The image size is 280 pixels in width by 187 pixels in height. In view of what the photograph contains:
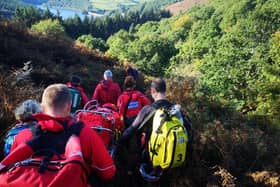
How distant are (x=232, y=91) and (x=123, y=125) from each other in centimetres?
1347

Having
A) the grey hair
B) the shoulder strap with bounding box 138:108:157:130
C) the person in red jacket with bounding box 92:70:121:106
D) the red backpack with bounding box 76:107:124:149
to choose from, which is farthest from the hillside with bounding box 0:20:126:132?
the shoulder strap with bounding box 138:108:157:130

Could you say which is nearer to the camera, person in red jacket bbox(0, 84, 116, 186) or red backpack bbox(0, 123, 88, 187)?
red backpack bbox(0, 123, 88, 187)

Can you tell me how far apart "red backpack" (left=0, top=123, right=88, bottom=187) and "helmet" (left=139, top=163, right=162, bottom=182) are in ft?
6.82

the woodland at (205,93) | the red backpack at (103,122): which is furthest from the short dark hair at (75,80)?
the red backpack at (103,122)

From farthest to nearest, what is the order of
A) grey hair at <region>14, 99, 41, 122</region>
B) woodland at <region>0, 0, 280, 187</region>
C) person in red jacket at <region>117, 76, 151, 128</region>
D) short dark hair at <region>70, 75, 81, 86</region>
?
short dark hair at <region>70, 75, 81, 86</region>
person in red jacket at <region>117, 76, 151, 128</region>
woodland at <region>0, 0, 280, 187</region>
grey hair at <region>14, 99, 41, 122</region>

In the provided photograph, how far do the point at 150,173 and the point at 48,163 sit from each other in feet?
8.20

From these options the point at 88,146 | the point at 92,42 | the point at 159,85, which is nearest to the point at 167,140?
the point at 159,85

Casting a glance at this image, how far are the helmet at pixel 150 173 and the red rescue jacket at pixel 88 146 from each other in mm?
1705

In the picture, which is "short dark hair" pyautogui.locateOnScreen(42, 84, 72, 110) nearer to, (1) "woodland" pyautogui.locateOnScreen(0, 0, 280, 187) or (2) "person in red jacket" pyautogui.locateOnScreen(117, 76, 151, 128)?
(1) "woodland" pyautogui.locateOnScreen(0, 0, 280, 187)

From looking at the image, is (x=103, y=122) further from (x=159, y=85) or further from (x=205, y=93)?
(x=205, y=93)

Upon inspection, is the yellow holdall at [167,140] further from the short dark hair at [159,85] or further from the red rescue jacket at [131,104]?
the red rescue jacket at [131,104]

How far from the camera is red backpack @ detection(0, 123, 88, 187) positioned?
2715 millimetres

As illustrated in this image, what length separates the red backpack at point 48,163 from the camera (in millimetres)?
2715

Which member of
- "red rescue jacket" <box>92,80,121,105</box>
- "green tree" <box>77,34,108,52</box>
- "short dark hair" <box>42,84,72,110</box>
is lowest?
"green tree" <box>77,34,108,52</box>
